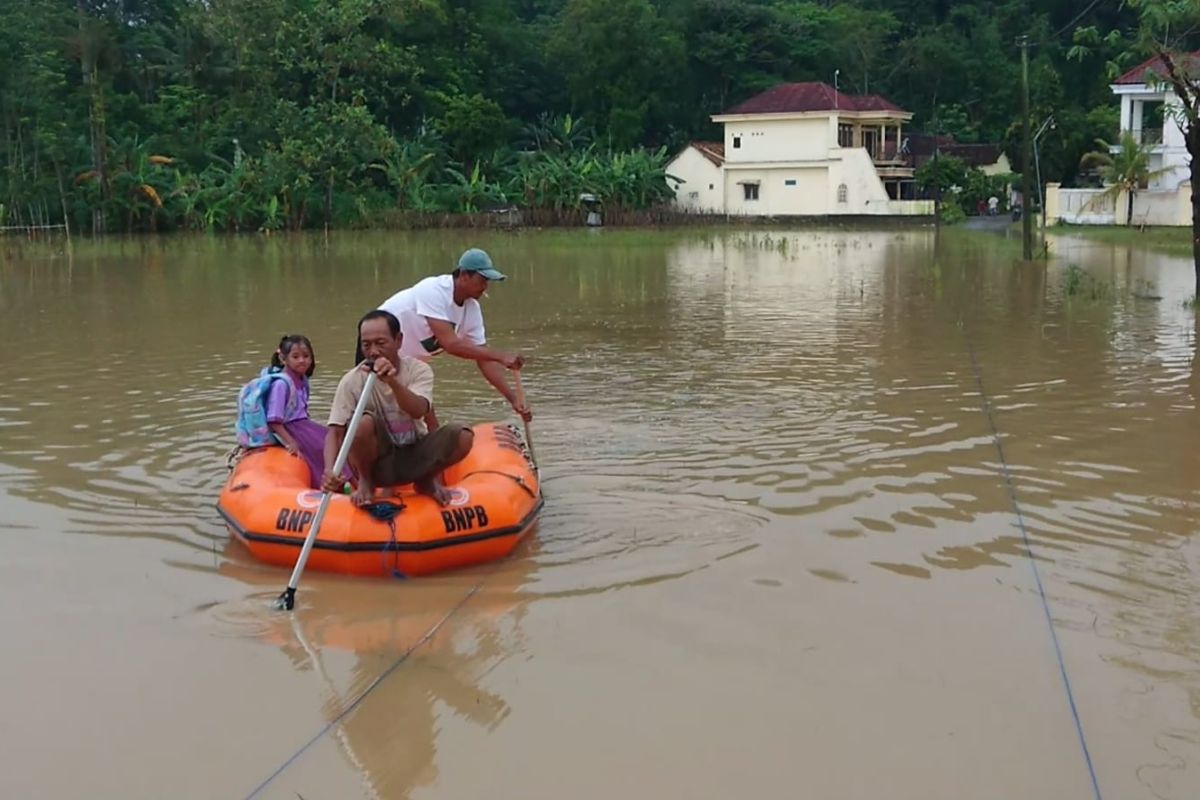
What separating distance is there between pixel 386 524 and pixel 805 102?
42.3 metres

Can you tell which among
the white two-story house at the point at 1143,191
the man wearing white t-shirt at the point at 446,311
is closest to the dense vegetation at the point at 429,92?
the white two-story house at the point at 1143,191

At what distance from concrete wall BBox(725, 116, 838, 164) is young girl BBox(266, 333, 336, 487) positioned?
40.7m

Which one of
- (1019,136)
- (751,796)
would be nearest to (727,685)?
(751,796)

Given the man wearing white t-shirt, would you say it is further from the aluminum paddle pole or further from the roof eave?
the roof eave

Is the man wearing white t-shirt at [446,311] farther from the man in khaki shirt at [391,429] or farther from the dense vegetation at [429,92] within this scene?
the dense vegetation at [429,92]

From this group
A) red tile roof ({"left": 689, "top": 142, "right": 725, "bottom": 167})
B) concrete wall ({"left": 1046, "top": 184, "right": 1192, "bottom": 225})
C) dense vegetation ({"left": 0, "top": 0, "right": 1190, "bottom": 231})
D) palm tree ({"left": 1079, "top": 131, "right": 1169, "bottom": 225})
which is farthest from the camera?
red tile roof ({"left": 689, "top": 142, "right": 725, "bottom": 167})

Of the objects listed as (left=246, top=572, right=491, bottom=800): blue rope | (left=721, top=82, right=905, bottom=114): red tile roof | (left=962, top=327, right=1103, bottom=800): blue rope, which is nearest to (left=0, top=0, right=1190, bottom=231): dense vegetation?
(left=721, top=82, right=905, bottom=114): red tile roof

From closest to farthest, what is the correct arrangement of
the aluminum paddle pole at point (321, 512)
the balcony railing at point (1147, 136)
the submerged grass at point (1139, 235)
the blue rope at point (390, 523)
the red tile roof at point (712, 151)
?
the aluminum paddle pole at point (321, 512) → the blue rope at point (390, 523) → the submerged grass at point (1139, 235) → the balcony railing at point (1147, 136) → the red tile roof at point (712, 151)

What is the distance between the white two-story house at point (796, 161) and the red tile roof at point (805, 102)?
37 mm

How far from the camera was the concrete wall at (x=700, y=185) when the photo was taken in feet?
151

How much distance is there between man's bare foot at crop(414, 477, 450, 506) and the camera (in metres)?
5.40

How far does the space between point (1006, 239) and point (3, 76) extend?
2742 centimetres

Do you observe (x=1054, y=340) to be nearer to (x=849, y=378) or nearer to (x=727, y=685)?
(x=849, y=378)

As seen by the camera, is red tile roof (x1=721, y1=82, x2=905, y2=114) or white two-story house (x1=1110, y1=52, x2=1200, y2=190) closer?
white two-story house (x1=1110, y1=52, x2=1200, y2=190)
